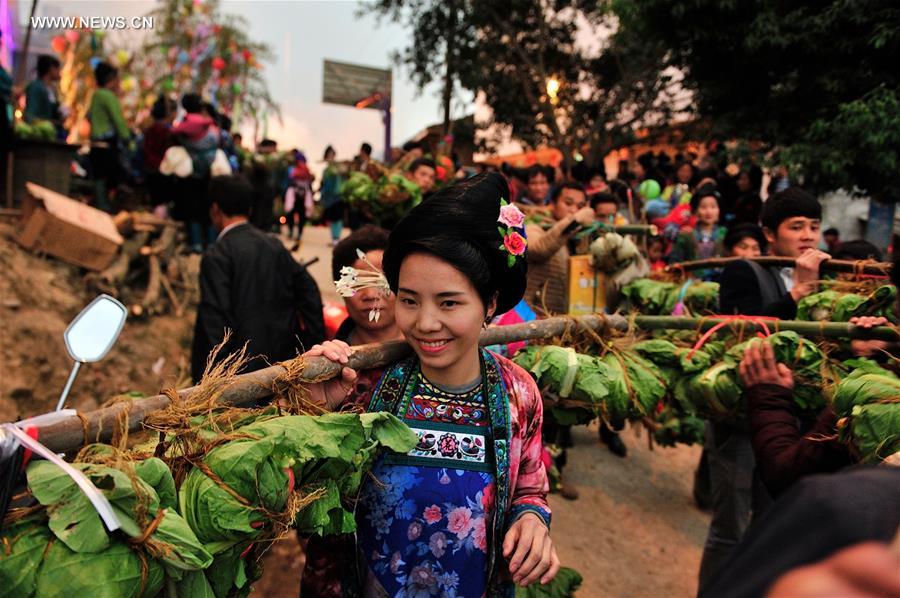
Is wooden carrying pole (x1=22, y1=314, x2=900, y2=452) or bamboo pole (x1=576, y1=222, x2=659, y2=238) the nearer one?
wooden carrying pole (x1=22, y1=314, x2=900, y2=452)

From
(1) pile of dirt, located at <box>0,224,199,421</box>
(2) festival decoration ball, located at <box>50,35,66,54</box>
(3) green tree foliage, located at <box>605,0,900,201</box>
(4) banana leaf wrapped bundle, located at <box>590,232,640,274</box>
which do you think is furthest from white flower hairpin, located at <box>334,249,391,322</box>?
(2) festival decoration ball, located at <box>50,35,66,54</box>

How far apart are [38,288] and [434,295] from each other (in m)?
6.15

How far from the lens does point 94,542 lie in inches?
38.8

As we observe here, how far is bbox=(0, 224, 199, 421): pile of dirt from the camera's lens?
5223mm

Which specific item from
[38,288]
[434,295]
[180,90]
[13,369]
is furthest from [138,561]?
[180,90]

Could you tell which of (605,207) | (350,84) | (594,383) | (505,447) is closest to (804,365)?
(594,383)

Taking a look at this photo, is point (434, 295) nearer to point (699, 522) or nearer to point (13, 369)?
point (699, 522)

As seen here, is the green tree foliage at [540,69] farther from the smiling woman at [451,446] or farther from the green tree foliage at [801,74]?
the smiling woman at [451,446]

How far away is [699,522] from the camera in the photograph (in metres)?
4.71

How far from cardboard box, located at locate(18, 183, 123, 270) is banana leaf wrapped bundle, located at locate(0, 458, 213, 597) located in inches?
258

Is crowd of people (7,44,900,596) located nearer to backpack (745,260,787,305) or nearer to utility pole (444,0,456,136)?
backpack (745,260,787,305)

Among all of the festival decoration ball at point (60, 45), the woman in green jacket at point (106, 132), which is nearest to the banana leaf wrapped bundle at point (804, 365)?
the woman in green jacket at point (106, 132)
